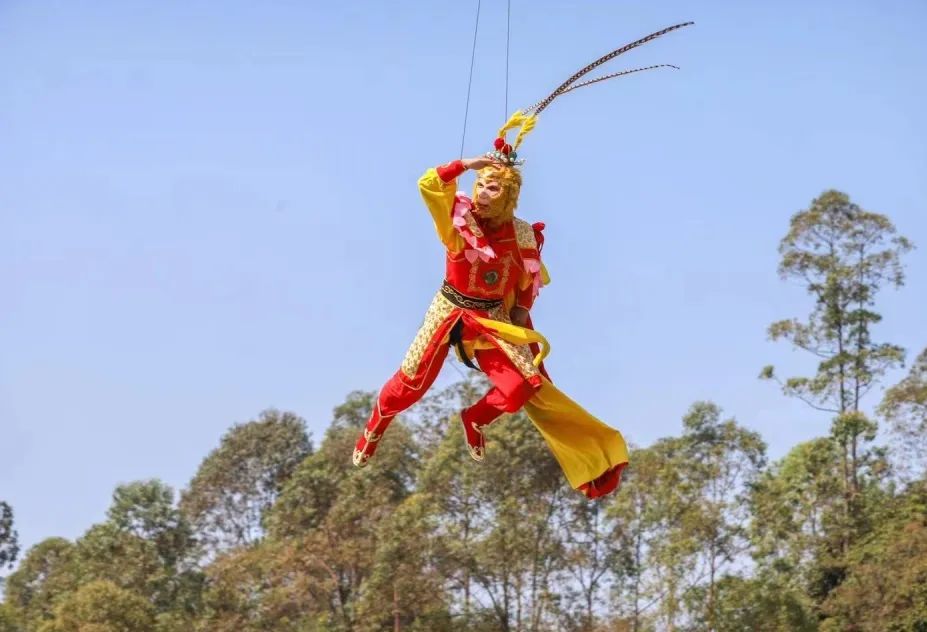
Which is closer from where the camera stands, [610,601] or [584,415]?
[584,415]

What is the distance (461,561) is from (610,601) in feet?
7.10

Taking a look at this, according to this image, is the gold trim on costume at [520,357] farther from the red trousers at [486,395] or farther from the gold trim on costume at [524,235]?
the gold trim on costume at [524,235]

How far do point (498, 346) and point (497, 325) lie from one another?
130 millimetres

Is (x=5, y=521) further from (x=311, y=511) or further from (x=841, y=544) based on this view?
(x=841, y=544)

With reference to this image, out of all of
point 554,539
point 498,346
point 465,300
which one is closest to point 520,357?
point 498,346

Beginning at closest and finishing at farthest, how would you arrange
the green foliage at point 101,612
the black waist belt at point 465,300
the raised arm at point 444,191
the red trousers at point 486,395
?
the raised arm at point 444,191
the red trousers at point 486,395
the black waist belt at point 465,300
the green foliage at point 101,612

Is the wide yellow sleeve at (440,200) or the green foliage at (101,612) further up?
the green foliage at (101,612)

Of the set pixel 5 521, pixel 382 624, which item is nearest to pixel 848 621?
pixel 382 624

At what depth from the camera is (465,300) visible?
9.97m

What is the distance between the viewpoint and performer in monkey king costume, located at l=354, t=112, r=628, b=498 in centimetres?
964

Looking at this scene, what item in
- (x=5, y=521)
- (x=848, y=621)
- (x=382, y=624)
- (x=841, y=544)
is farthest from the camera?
(x=5, y=521)

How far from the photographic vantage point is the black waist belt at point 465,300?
392 inches

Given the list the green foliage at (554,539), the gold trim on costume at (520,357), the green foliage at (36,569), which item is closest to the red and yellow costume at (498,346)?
the gold trim on costume at (520,357)

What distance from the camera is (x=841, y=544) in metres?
25.6
